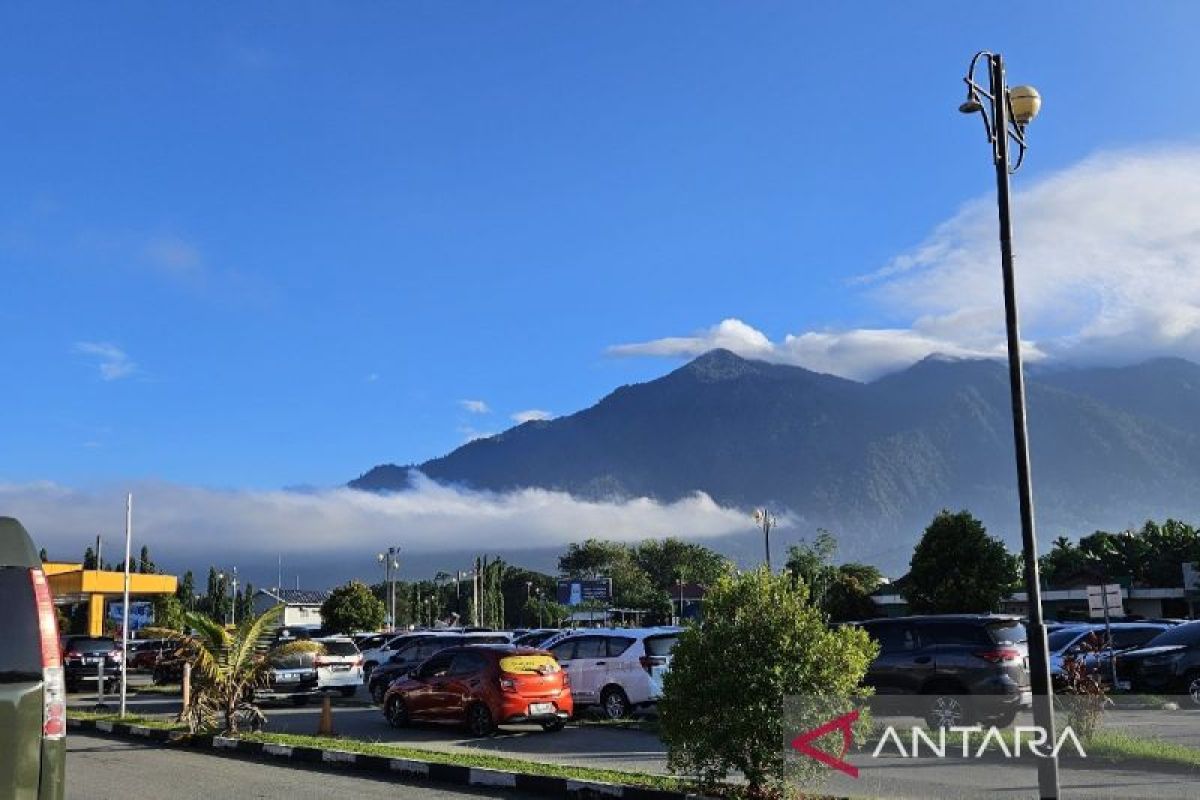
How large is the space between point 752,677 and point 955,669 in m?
7.73

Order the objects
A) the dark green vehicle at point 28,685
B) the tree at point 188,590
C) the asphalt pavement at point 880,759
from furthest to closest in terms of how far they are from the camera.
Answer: the tree at point 188,590, the asphalt pavement at point 880,759, the dark green vehicle at point 28,685

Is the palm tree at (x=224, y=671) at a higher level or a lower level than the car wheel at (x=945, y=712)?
higher

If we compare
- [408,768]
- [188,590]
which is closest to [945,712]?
[408,768]

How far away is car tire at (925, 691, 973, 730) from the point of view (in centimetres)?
1579

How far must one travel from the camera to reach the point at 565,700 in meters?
17.8

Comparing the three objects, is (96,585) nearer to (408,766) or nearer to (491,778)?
(408,766)

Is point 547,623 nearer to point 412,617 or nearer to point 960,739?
point 412,617

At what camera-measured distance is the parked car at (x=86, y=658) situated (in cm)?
3166

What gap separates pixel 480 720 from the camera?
1772 cm

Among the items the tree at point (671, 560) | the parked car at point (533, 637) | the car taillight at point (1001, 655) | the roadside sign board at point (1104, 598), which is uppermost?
the tree at point (671, 560)

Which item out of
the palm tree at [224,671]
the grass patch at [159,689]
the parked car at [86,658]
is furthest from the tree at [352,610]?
the palm tree at [224,671]

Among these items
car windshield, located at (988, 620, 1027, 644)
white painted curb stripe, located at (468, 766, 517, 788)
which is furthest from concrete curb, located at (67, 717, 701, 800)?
car windshield, located at (988, 620, 1027, 644)

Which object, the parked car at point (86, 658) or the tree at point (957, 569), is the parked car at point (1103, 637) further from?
the parked car at point (86, 658)

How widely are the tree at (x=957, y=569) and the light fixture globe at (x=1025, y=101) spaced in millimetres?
31538
